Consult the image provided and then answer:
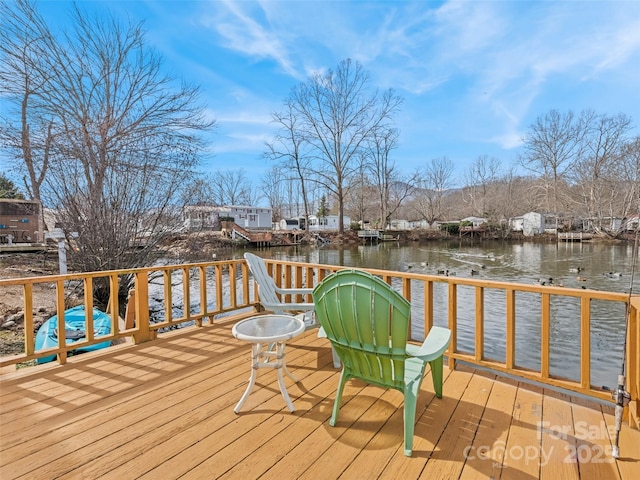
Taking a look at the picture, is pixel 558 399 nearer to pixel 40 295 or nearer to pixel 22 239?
pixel 40 295

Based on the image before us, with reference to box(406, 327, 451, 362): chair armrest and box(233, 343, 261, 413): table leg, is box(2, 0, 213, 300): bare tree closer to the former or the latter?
box(233, 343, 261, 413): table leg

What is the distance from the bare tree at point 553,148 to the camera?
104 ft

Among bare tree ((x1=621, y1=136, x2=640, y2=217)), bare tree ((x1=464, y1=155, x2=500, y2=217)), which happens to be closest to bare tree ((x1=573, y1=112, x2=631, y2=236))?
Answer: bare tree ((x1=621, y1=136, x2=640, y2=217))

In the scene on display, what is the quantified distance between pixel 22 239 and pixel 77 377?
18026 millimetres

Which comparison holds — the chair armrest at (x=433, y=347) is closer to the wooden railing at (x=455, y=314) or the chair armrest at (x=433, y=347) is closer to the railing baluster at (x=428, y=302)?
the wooden railing at (x=455, y=314)

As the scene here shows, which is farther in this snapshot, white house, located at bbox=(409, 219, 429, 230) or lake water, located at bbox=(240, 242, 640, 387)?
white house, located at bbox=(409, 219, 429, 230)

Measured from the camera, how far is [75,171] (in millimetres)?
7066

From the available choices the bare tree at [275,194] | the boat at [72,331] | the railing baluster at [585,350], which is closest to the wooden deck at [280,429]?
the railing baluster at [585,350]

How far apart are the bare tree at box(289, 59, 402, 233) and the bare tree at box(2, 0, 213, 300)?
18827 millimetres

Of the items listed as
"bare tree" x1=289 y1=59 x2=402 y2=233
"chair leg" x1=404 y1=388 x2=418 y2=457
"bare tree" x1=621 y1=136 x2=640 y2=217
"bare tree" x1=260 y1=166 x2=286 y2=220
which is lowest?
"chair leg" x1=404 y1=388 x2=418 y2=457

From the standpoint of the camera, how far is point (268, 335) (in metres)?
2.04

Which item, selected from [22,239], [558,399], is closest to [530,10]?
[558,399]

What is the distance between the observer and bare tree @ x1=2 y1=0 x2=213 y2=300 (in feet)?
23.3

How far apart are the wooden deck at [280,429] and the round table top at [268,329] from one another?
0.50 meters
